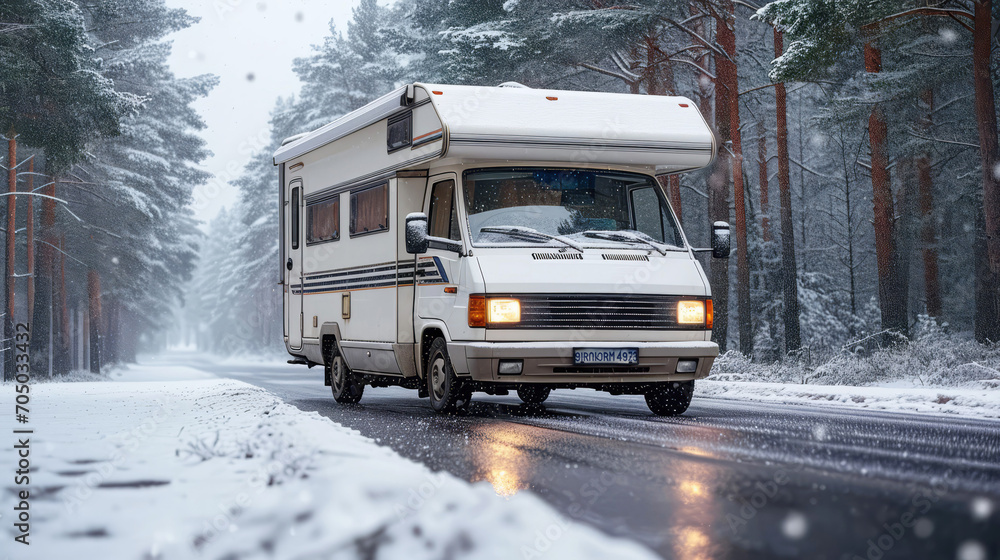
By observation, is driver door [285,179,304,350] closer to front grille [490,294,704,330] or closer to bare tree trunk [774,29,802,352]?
front grille [490,294,704,330]

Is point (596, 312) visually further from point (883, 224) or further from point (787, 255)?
point (787, 255)

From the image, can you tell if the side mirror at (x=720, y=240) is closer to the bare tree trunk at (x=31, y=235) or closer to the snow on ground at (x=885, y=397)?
the snow on ground at (x=885, y=397)

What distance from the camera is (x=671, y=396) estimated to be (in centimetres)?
1064

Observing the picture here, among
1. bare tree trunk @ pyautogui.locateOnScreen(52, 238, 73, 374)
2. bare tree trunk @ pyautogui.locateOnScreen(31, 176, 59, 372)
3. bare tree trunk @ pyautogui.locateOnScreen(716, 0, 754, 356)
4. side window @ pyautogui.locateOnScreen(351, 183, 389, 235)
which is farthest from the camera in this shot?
bare tree trunk @ pyautogui.locateOnScreen(52, 238, 73, 374)

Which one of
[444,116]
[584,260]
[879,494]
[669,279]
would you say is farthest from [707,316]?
[879,494]

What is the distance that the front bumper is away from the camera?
9.35 metres

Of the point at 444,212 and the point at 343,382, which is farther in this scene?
the point at 343,382

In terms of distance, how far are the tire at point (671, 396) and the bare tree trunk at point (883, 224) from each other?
11310 millimetres

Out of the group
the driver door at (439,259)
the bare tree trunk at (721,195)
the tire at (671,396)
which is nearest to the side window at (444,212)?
the driver door at (439,259)

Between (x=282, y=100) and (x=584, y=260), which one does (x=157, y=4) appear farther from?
(x=282, y=100)

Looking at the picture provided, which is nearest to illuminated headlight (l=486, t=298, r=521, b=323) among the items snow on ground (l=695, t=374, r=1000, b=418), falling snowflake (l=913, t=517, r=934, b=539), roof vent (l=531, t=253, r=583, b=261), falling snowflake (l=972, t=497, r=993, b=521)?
roof vent (l=531, t=253, r=583, b=261)

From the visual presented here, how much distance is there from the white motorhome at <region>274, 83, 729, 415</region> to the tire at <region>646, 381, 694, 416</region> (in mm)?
15

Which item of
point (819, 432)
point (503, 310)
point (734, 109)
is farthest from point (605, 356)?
point (734, 109)

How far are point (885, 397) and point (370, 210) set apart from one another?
253 inches
